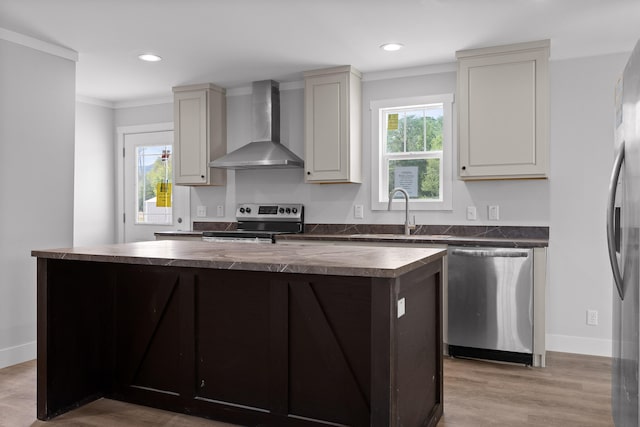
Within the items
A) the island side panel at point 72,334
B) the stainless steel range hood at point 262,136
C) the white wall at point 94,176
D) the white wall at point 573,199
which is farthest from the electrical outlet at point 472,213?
the white wall at point 94,176

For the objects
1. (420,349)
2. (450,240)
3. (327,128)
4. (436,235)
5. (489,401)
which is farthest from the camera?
(327,128)

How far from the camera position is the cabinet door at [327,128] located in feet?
15.0

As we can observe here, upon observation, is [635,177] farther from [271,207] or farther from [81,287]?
[271,207]

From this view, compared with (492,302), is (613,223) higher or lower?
higher

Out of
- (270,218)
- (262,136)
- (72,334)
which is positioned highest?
(262,136)

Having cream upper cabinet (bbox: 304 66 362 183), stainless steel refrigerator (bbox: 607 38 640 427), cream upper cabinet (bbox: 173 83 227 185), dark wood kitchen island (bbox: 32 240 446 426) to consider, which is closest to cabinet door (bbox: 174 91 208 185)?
cream upper cabinet (bbox: 173 83 227 185)

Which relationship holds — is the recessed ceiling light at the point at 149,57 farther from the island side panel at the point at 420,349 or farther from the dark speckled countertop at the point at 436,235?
the island side panel at the point at 420,349

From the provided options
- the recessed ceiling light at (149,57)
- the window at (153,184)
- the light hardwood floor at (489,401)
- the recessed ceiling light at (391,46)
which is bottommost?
the light hardwood floor at (489,401)

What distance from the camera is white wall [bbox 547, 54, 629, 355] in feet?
13.0

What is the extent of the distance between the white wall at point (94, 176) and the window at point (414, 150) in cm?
327

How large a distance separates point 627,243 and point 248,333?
5.53 feet

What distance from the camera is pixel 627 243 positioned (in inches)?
73.7

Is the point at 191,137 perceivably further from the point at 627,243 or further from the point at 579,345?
the point at 627,243

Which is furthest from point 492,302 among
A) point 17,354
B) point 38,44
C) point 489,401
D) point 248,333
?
point 38,44
